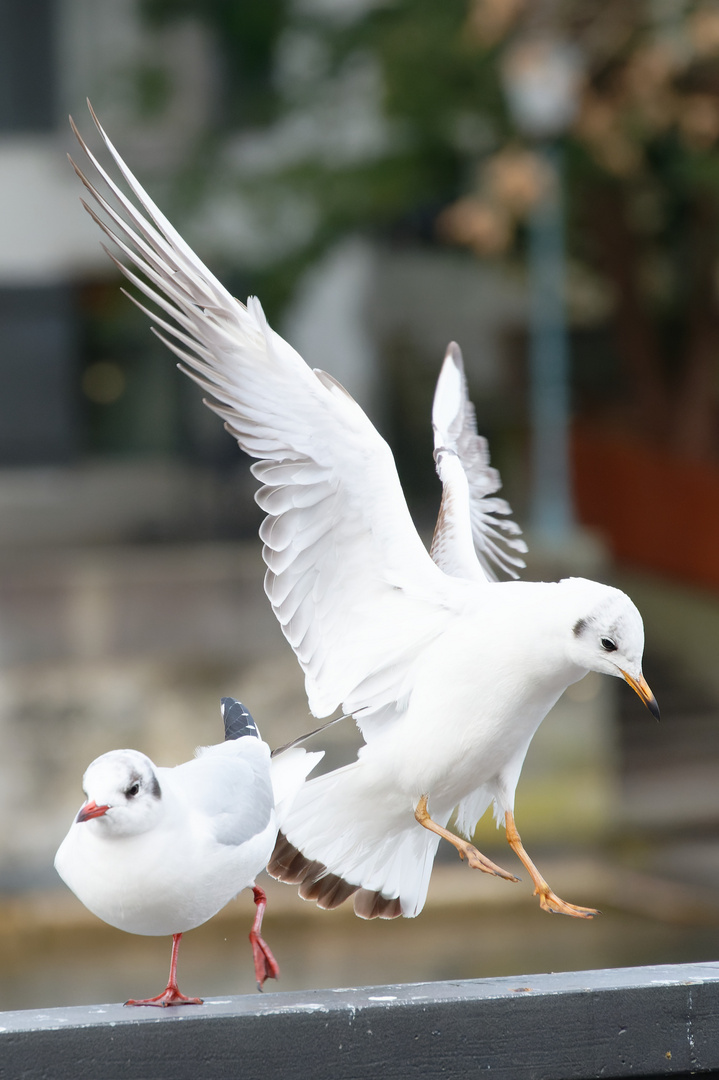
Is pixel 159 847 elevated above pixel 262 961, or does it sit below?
above

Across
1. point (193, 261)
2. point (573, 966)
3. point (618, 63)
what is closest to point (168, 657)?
point (573, 966)

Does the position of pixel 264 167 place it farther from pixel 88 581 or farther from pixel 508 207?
pixel 88 581

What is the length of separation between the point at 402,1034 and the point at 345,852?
482 mm

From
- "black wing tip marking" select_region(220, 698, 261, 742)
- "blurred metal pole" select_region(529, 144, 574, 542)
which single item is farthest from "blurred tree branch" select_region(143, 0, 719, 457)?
"black wing tip marking" select_region(220, 698, 261, 742)

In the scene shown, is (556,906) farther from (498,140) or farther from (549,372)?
(549,372)

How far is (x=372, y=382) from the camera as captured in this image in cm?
1328

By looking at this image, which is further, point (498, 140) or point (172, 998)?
point (498, 140)

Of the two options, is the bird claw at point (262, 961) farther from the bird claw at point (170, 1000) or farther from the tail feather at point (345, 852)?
the tail feather at point (345, 852)

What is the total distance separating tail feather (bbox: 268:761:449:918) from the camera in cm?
292

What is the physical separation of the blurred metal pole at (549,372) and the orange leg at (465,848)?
8.72m

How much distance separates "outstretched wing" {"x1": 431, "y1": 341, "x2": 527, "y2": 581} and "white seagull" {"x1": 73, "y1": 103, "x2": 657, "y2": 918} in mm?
368

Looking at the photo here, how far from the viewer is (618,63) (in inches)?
386

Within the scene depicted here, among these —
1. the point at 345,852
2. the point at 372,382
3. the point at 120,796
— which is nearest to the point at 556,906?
the point at 345,852

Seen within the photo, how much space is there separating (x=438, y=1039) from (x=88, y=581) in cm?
747
